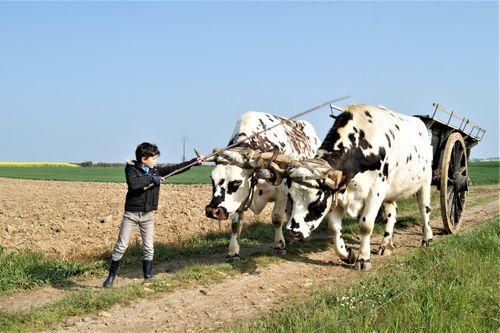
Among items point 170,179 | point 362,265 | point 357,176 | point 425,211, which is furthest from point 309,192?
point 170,179

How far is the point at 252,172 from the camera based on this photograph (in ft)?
26.3

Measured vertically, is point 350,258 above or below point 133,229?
below

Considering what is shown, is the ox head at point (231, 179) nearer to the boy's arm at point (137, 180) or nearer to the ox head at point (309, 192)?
the ox head at point (309, 192)

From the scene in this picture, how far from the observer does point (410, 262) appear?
310 inches

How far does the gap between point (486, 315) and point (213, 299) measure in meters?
3.09

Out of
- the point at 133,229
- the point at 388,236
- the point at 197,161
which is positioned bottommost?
the point at 388,236

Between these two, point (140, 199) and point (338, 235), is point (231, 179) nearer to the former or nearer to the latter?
point (140, 199)

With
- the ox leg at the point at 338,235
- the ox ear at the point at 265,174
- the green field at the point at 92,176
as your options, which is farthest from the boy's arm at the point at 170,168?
the green field at the point at 92,176

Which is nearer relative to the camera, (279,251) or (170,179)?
(279,251)

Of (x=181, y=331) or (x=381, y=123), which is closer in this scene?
(x=181, y=331)

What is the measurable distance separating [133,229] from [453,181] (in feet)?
23.8

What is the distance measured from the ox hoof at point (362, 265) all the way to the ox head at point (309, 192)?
42.3 inches

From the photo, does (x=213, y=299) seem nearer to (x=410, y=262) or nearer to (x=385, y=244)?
(x=410, y=262)

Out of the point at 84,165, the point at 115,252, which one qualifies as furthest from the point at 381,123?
the point at 84,165
